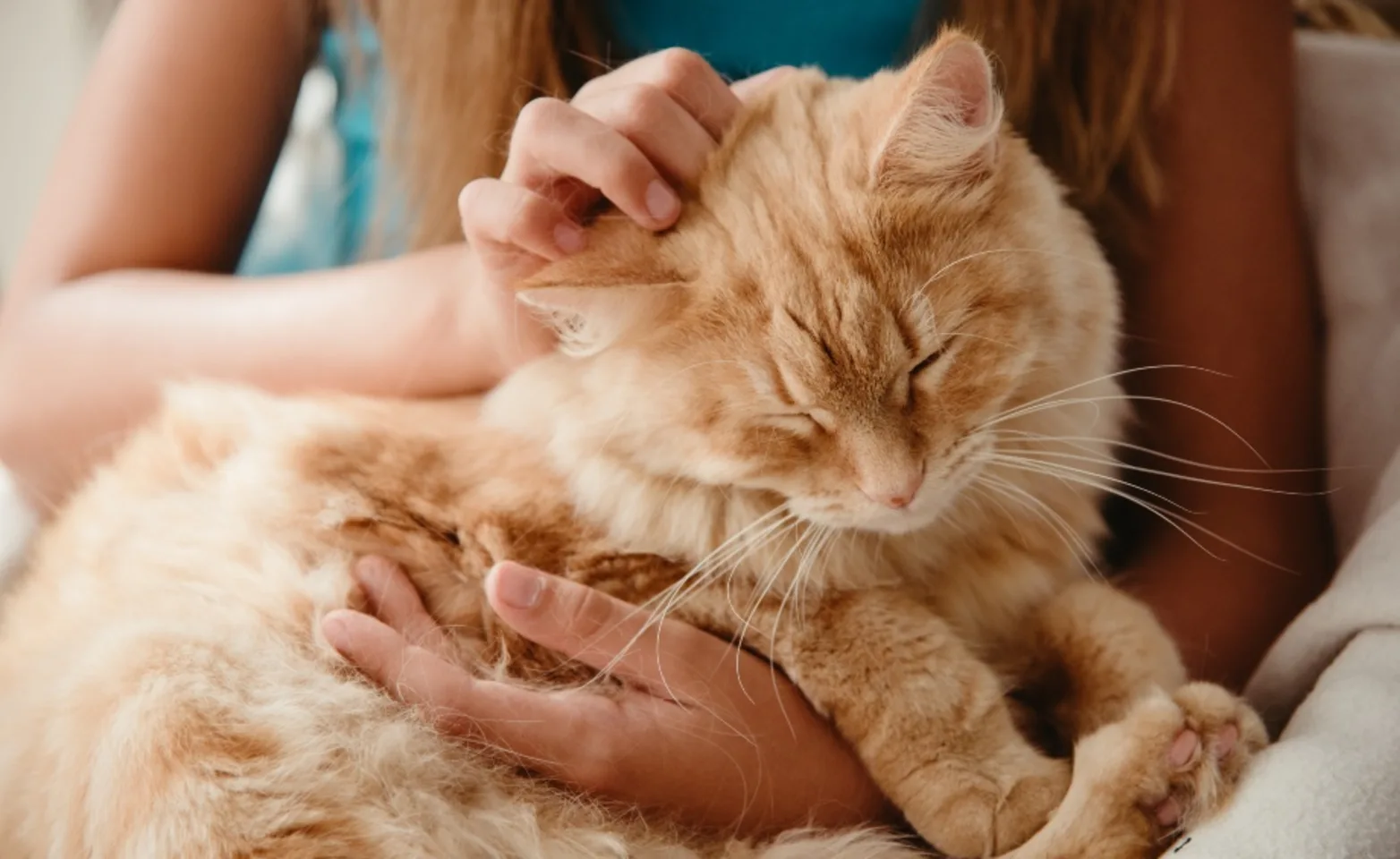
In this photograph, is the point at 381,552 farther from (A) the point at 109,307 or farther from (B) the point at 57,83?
(B) the point at 57,83

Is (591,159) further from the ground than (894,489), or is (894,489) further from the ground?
(591,159)

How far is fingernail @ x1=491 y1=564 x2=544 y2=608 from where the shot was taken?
2.94 feet

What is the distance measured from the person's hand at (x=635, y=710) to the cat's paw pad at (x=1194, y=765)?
0.25 meters

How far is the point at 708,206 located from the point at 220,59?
0.80 m

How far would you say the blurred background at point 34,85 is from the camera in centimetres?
161

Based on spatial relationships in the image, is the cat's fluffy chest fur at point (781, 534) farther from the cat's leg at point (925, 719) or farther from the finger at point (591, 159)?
the finger at point (591, 159)

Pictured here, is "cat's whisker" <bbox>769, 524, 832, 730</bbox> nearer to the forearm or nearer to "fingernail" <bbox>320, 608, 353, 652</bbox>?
"fingernail" <bbox>320, 608, 353, 652</bbox>

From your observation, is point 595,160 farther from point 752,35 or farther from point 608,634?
point 752,35

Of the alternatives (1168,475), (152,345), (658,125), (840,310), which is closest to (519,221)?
(658,125)

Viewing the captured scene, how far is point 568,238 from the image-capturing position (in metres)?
0.90

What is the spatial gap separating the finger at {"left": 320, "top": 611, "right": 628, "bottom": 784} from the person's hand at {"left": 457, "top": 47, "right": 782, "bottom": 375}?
0.34 metres

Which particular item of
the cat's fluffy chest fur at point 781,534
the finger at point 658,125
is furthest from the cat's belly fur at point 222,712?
the finger at point 658,125

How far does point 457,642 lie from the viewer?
0.96 m

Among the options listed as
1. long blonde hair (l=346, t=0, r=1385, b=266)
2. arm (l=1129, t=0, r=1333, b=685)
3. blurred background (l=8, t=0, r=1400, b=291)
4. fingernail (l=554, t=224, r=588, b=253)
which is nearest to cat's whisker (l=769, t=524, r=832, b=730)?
fingernail (l=554, t=224, r=588, b=253)
